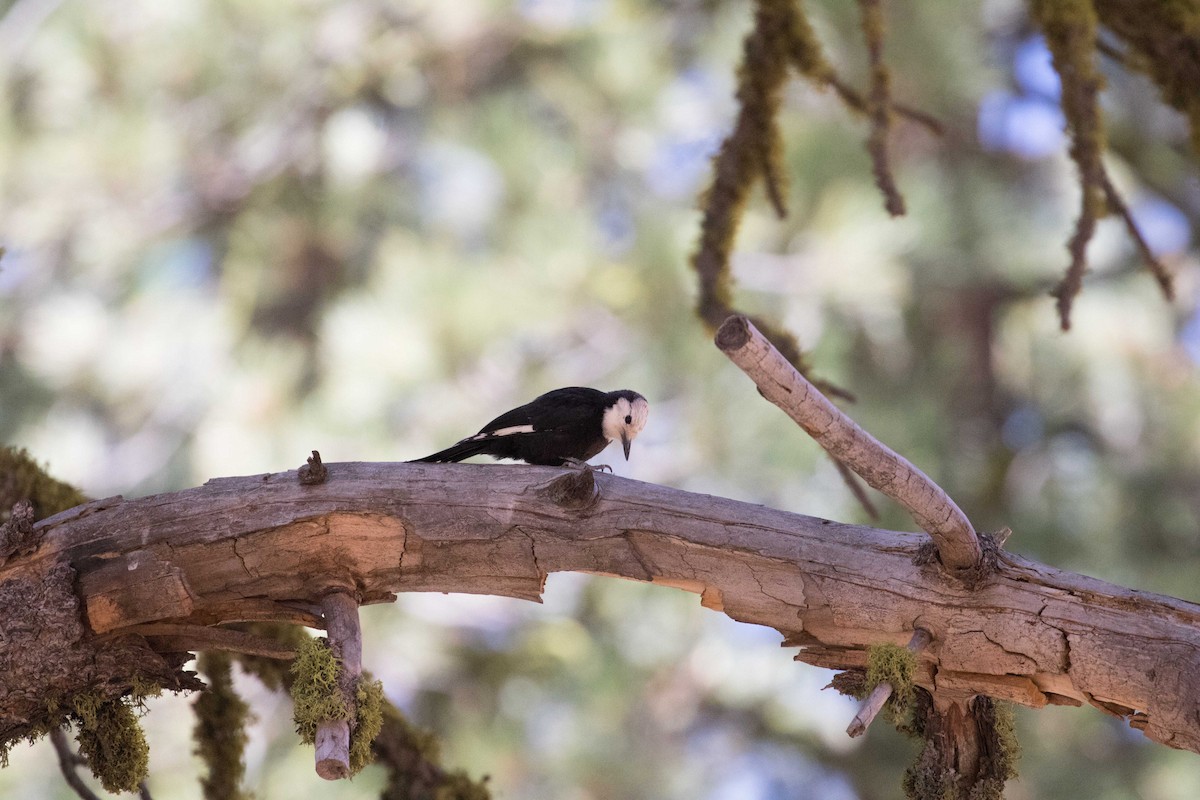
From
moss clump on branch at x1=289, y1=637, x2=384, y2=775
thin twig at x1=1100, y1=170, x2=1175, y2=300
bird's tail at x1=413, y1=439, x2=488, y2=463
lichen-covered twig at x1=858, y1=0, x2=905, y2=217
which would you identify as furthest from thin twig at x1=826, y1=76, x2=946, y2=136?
moss clump on branch at x1=289, y1=637, x2=384, y2=775

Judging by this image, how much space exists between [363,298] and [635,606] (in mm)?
2746

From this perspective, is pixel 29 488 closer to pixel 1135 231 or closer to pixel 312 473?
pixel 312 473

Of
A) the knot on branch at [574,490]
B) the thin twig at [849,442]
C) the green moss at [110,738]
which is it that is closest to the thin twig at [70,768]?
the green moss at [110,738]

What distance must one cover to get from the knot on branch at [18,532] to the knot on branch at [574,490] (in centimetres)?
112

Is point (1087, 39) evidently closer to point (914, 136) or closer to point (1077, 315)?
point (1077, 315)

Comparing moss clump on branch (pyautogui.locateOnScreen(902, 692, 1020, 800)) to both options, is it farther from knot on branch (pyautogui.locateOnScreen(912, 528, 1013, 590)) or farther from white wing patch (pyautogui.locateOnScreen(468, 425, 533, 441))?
white wing patch (pyautogui.locateOnScreen(468, 425, 533, 441))

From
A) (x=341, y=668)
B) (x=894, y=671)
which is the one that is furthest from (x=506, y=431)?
(x=894, y=671)

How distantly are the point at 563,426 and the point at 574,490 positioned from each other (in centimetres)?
127

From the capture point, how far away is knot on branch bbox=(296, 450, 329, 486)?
8.61ft

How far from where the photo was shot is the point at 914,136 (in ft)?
29.2

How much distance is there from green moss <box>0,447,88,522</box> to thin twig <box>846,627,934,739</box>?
2.25m

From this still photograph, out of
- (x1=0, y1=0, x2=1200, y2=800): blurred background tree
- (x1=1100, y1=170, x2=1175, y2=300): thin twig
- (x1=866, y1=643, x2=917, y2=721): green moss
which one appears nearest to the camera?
(x1=866, y1=643, x2=917, y2=721): green moss

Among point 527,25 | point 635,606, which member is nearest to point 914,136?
point 527,25

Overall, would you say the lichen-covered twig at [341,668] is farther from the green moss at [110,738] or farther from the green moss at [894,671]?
the green moss at [894,671]
